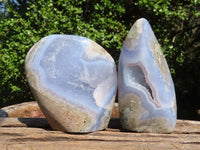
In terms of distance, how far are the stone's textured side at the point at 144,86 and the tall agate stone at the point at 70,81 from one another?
14 cm

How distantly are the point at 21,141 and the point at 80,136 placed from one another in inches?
14.4

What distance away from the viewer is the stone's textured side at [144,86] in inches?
62.7

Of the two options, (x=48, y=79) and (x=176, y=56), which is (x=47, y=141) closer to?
(x=48, y=79)

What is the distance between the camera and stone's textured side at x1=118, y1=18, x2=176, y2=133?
1.59 m

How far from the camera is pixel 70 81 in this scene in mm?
1521

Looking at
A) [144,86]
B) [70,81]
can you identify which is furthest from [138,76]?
[70,81]

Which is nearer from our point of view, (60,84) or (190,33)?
(60,84)

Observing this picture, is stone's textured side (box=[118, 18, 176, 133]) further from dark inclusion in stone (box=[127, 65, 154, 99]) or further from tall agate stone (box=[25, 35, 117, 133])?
tall agate stone (box=[25, 35, 117, 133])

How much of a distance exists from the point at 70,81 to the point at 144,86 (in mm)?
488

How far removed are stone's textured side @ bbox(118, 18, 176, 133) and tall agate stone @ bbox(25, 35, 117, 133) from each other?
0.14 m

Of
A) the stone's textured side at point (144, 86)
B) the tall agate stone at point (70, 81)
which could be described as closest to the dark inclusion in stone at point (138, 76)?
the stone's textured side at point (144, 86)

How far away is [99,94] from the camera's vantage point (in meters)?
1.60

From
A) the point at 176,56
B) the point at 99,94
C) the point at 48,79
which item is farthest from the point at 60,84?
the point at 176,56

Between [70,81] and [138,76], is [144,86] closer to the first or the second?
[138,76]
